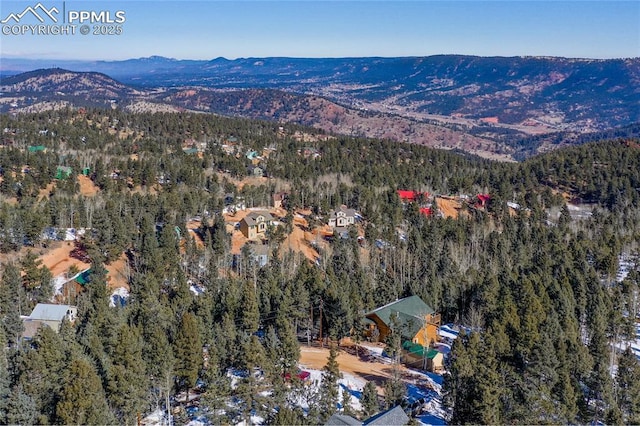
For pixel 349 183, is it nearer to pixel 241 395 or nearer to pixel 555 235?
pixel 555 235

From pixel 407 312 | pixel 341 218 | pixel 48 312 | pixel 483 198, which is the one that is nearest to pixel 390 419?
pixel 407 312

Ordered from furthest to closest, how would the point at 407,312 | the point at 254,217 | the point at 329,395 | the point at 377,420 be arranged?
the point at 254,217 → the point at 407,312 → the point at 329,395 → the point at 377,420

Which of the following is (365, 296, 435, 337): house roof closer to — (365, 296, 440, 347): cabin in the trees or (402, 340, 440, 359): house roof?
(365, 296, 440, 347): cabin in the trees

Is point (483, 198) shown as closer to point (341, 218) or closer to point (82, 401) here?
point (341, 218)

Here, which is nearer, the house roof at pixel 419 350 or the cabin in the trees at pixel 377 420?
the cabin in the trees at pixel 377 420

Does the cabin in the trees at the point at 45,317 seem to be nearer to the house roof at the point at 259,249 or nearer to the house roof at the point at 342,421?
the house roof at the point at 259,249

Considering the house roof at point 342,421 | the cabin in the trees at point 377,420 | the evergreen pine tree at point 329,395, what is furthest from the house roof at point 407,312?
the house roof at point 342,421

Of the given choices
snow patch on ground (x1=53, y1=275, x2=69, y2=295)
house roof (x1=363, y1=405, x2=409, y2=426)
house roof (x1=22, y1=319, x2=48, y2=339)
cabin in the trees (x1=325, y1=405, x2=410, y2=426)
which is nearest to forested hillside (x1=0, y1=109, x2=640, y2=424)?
house roof (x1=22, y1=319, x2=48, y2=339)
